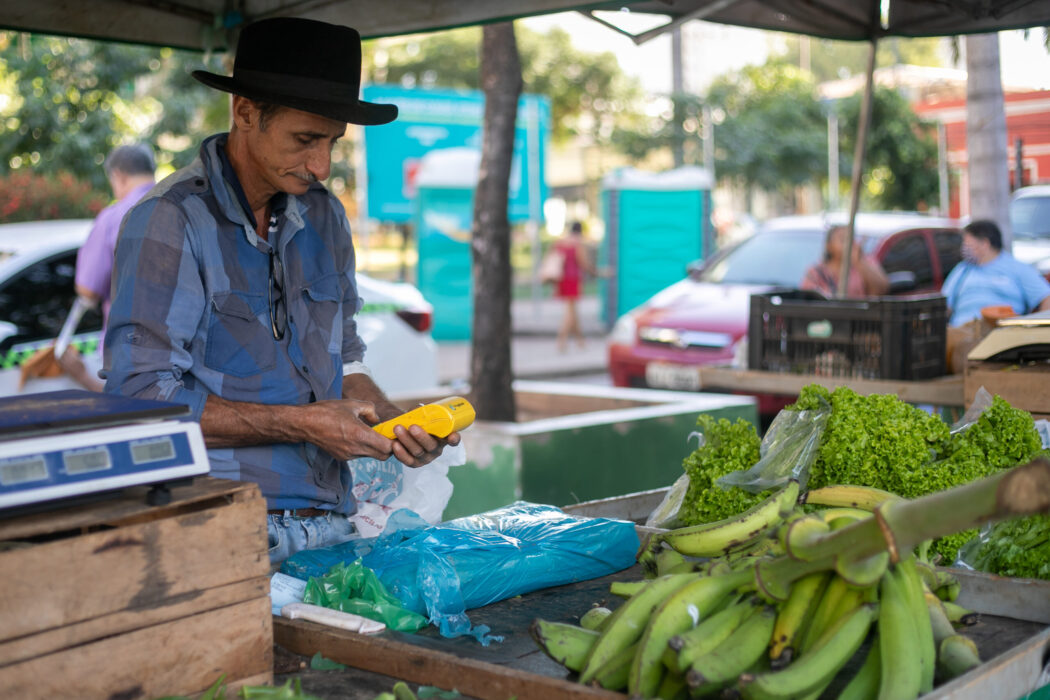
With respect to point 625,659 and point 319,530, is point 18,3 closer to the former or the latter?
point 319,530

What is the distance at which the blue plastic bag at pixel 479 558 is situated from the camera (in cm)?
221

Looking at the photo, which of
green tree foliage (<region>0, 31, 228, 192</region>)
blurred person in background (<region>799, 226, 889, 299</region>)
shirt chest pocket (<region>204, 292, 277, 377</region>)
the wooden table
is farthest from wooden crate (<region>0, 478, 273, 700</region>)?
green tree foliage (<region>0, 31, 228, 192</region>)

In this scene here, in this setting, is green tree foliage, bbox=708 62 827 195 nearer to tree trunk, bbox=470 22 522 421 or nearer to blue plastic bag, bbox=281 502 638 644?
tree trunk, bbox=470 22 522 421

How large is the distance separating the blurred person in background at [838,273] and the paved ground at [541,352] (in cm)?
321

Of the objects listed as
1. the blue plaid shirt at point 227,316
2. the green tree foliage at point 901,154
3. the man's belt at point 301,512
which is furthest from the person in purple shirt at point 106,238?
the green tree foliage at point 901,154

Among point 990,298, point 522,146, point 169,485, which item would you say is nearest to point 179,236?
point 169,485

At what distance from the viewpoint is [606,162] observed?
1777 inches

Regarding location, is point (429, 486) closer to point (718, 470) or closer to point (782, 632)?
point (718, 470)

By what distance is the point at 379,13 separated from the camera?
3973 mm

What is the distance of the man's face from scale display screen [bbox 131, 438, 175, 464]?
1.11 m

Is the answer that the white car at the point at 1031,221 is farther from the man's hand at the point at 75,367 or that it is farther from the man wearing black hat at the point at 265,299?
the man wearing black hat at the point at 265,299

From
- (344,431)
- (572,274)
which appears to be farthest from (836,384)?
(572,274)

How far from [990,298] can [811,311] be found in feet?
10.1

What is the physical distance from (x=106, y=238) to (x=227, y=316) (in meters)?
4.06
